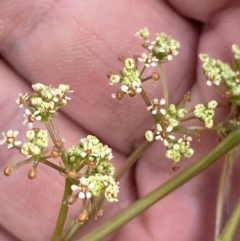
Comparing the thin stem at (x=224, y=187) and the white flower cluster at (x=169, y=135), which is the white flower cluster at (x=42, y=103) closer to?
the white flower cluster at (x=169, y=135)

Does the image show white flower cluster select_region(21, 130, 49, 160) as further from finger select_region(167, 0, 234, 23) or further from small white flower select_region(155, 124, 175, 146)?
finger select_region(167, 0, 234, 23)

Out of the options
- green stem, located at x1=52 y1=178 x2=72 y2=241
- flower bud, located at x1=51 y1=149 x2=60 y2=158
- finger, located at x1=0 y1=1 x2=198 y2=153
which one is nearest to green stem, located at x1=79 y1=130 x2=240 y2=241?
green stem, located at x1=52 y1=178 x2=72 y2=241

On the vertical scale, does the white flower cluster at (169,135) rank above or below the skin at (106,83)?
above

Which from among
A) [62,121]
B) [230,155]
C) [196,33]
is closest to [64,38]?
[62,121]

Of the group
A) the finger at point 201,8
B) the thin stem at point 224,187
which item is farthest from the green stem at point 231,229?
the finger at point 201,8

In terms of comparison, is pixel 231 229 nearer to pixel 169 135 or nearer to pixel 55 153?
pixel 169 135

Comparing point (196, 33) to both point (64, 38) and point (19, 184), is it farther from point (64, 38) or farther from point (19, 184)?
point (19, 184)

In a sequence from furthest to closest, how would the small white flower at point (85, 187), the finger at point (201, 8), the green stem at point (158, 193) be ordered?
1. the finger at point (201, 8)
2. the green stem at point (158, 193)
3. the small white flower at point (85, 187)
